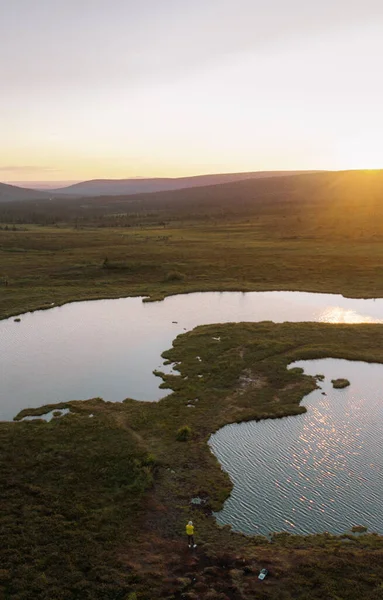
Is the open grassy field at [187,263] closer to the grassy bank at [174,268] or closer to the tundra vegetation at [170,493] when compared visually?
the grassy bank at [174,268]

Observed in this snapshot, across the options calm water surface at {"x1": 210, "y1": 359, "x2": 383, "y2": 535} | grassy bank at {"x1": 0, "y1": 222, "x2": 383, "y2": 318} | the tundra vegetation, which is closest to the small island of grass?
calm water surface at {"x1": 210, "y1": 359, "x2": 383, "y2": 535}

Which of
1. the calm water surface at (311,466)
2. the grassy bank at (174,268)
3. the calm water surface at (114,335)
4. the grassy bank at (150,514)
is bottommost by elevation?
Answer: the calm water surface at (311,466)

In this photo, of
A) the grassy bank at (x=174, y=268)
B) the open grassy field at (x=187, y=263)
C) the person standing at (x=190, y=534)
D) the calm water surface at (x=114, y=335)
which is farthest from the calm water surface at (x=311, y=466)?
the open grassy field at (x=187, y=263)

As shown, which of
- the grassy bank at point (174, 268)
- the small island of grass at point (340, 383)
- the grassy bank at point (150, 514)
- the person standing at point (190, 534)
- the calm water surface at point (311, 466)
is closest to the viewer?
the grassy bank at point (150, 514)

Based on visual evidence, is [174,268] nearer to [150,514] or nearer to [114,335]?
[114,335]

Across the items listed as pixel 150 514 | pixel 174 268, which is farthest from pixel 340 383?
pixel 174 268

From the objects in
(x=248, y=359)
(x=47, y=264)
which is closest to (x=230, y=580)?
(x=248, y=359)

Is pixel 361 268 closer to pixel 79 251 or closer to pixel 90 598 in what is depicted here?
pixel 79 251
